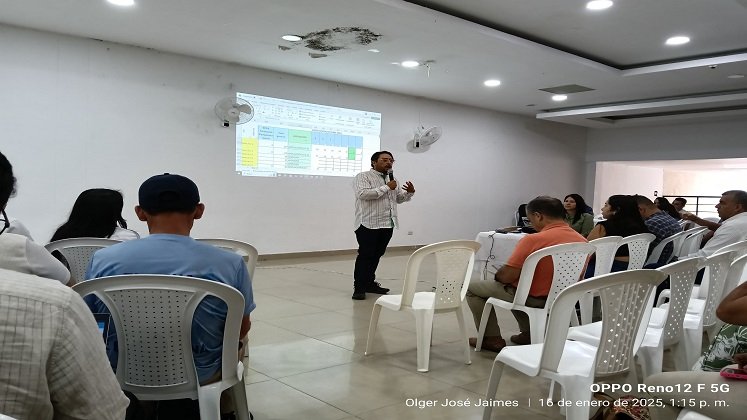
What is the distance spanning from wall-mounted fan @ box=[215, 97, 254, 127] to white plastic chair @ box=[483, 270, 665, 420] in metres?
5.70

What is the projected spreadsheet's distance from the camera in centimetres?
746

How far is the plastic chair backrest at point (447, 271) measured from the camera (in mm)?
3170

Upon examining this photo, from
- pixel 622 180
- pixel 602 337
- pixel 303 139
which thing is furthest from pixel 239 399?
pixel 622 180

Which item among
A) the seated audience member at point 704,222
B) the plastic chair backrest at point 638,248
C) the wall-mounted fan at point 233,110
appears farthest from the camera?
the wall-mounted fan at point 233,110

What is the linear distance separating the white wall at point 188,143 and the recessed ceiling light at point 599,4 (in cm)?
418

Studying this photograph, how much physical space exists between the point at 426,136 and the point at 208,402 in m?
7.80

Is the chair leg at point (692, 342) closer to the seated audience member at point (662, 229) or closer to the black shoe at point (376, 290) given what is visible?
the seated audience member at point (662, 229)

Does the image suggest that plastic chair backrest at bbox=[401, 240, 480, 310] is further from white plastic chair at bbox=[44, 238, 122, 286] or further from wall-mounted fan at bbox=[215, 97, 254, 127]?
wall-mounted fan at bbox=[215, 97, 254, 127]

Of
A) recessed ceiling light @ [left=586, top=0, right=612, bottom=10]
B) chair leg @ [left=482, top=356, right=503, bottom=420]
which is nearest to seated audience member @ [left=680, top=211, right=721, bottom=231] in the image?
recessed ceiling light @ [left=586, top=0, right=612, bottom=10]

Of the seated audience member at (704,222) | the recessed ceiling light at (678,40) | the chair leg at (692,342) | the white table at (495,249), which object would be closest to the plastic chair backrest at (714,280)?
the chair leg at (692,342)

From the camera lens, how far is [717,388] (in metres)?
1.64

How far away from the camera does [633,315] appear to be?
2070mm

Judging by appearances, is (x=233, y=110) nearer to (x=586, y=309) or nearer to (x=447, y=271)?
(x=447, y=271)

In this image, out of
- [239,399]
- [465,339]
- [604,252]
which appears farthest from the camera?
[604,252]
